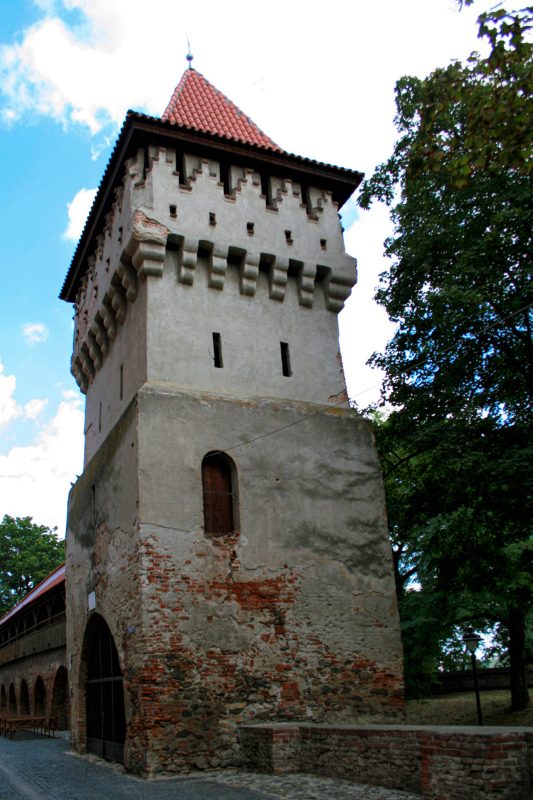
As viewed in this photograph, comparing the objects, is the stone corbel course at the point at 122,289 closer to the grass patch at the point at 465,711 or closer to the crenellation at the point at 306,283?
the crenellation at the point at 306,283

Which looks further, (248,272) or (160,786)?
(248,272)

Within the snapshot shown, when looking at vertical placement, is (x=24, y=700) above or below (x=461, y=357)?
below

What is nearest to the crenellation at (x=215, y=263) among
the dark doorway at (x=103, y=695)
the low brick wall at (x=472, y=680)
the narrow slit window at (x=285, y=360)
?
the narrow slit window at (x=285, y=360)

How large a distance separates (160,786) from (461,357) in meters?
9.14

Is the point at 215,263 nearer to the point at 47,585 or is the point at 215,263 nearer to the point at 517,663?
the point at 517,663

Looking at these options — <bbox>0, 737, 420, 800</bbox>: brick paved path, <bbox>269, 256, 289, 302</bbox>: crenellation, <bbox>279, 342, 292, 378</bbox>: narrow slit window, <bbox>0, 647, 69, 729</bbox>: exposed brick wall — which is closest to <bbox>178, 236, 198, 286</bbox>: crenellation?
<bbox>269, 256, 289, 302</bbox>: crenellation

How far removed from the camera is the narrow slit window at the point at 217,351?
1318 cm

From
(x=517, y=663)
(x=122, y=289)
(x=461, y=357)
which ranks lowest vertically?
(x=517, y=663)

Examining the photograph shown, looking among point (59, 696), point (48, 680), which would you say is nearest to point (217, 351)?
point (59, 696)

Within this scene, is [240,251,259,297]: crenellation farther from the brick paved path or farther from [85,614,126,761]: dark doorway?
the brick paved path

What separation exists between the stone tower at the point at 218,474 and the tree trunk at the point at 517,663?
319 inches

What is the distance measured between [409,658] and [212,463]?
889cm

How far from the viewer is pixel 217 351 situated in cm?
1331

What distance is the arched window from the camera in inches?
470
